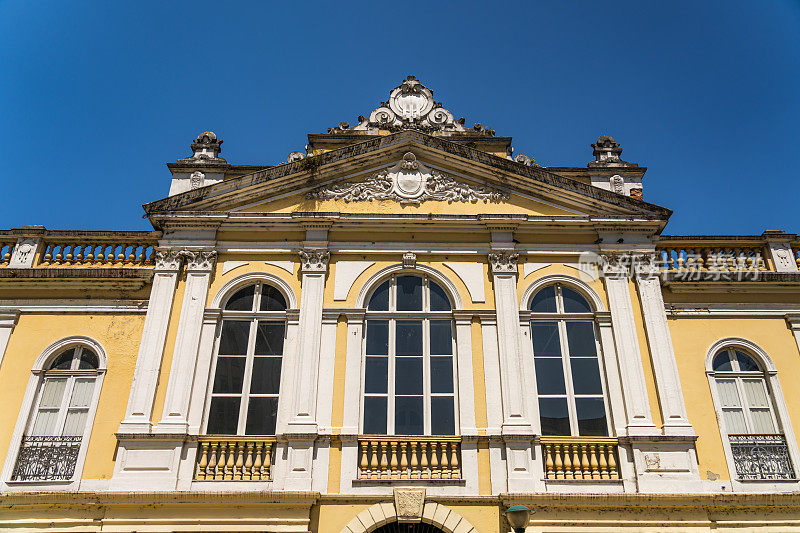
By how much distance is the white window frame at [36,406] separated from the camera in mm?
10281

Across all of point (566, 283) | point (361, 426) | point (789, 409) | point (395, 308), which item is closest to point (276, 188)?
point (395, 308)

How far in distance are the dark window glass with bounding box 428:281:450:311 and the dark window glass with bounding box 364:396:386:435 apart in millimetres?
1915

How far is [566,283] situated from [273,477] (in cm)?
600

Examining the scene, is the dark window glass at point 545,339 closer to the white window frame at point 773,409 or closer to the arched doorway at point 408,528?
the white window frame at point 773,409

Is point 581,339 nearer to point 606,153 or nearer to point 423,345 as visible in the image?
point 423,345

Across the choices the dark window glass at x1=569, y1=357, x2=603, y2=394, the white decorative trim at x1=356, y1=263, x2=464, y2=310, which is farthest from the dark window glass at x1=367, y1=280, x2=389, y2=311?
the dark window glass at x1=569, y1=357, x2=603, y2=394

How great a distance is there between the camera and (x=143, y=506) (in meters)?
9.92

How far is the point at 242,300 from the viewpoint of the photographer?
468 inches

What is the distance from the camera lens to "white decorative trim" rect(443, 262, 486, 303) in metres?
11.7

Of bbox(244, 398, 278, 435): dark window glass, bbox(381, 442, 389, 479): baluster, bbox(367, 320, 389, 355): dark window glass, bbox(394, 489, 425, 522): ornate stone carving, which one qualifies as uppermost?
bbox(367, 320, 389, 355): dark window glass

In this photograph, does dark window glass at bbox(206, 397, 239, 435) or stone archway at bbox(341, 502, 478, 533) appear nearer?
stone archway at bbox(341, 502, 478, 533)

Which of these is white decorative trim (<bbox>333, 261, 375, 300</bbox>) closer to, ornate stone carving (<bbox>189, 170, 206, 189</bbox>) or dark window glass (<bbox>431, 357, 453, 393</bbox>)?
dark window glass (<bbox>431, 357, 453, 393</bbox>)

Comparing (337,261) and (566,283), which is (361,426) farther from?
(566,283)

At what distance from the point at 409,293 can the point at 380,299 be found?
53 centimetres
